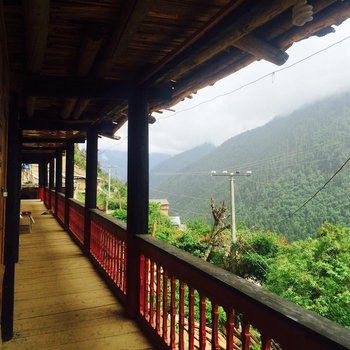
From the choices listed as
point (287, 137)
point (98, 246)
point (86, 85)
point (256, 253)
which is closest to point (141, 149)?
point (86, 85)

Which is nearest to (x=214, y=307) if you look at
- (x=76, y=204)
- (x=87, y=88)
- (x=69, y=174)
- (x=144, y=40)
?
(x=144, y=40)

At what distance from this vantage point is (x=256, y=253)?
20469 millimetres

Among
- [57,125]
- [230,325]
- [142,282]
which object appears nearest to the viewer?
[230,325]

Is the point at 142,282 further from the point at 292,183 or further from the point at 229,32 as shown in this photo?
the point at 292,183

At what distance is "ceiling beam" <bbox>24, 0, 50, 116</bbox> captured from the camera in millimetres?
1805

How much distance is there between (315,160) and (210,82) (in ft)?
303

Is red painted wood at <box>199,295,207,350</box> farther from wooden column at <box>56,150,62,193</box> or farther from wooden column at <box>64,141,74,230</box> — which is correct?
wooden column at <box>56,150,62,193</box>

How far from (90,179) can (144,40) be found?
4.24 metres

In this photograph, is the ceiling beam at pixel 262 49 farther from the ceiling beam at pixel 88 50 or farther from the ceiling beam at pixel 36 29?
the ceiling beam at pixel 36 29

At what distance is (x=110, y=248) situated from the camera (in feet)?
14.8

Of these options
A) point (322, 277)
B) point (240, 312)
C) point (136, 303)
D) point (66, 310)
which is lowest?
point (322, 277)

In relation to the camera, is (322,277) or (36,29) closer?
(36,29)

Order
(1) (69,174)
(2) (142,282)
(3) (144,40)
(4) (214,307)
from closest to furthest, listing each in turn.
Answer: (4) (214,307) → (3) (144,40) → (2) (142,282) → (1) (69,174)

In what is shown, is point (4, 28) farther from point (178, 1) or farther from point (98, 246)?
point (98, 246)
